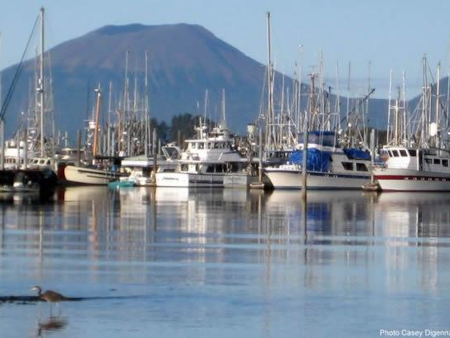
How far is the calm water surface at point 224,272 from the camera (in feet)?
66.1

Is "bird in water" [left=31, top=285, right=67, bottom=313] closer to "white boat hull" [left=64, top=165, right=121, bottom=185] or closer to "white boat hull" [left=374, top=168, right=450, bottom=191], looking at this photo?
"white boat hull" [left=374, top=168, right=450, bottom=191]

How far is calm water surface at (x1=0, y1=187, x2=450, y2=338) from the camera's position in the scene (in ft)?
66.1

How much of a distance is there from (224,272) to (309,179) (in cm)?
5205

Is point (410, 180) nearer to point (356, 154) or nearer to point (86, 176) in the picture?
point (356, 154)

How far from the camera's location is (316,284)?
24.7 m

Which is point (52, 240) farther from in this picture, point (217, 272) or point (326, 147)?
point (326, 147)

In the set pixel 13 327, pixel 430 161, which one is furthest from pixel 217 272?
pixel 430 161

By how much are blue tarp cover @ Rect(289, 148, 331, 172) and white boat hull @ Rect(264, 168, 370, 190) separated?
554mm

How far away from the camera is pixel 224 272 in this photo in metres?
26.3

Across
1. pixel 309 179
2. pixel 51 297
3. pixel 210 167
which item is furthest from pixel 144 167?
pixel 51 297

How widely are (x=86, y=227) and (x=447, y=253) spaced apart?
11995 millimetres

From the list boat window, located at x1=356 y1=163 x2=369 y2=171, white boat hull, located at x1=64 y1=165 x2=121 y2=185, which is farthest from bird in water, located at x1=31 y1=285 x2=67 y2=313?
white boat hull, located at x1=64 y1=165 x2=121 y2=185

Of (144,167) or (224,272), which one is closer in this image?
(224,272)

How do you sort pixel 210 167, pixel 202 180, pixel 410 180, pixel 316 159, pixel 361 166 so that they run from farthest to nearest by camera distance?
pixel 210 167, pixel 202 180, pixel 361 166, pixel 316 159, pixel 410 180
